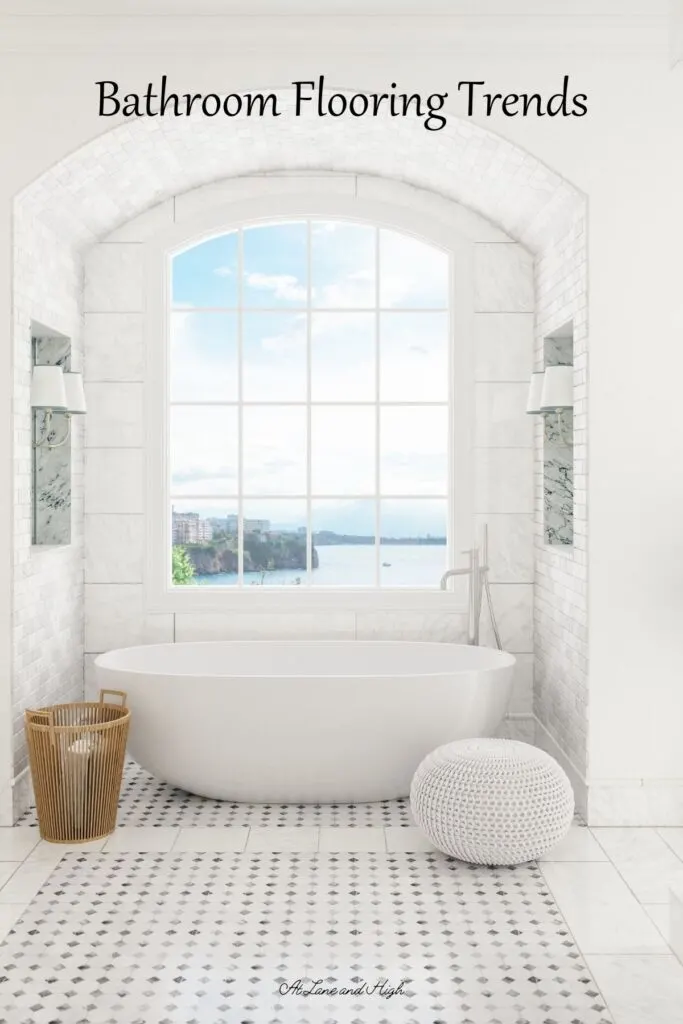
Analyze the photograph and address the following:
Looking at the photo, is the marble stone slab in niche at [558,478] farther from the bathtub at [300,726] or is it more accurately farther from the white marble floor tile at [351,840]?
the white marble floor tile at [351,840]

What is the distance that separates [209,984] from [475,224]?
3.78 meters

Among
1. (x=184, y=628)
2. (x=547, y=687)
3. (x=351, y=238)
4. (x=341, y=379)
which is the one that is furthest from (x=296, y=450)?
(x=547, y=687)

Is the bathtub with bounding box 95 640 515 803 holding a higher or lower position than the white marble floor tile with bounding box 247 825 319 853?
higher

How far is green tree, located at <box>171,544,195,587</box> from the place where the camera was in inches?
290

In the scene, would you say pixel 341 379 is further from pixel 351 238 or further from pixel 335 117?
pixel 335 117

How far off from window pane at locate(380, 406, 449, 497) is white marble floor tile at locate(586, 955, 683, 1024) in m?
4.42

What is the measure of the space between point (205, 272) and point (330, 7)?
4.24m

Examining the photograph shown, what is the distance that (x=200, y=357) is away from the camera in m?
7.73

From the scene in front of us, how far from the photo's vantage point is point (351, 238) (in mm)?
7695

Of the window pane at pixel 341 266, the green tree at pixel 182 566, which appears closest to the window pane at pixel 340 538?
the green tree at pixel 182 566

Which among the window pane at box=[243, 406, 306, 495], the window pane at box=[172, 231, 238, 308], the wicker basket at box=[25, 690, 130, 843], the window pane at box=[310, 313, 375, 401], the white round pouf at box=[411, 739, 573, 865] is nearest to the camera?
the white round pouf at box=[411, 739, 573, 865]

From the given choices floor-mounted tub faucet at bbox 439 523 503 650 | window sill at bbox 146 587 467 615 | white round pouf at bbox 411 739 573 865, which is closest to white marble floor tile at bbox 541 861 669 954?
white round pouf at bbox 411 739 573 865

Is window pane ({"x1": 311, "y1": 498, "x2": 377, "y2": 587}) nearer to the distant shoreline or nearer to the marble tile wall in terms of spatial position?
the distant shoreline

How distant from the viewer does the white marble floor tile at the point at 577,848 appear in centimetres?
373
